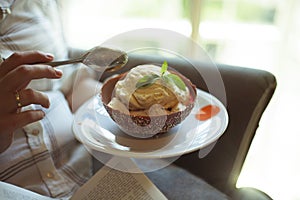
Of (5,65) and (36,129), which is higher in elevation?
(5,65)

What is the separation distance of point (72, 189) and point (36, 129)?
16cm

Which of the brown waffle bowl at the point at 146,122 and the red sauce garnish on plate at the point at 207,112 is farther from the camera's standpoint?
the red sauce garnish on plate at the point at 207,112

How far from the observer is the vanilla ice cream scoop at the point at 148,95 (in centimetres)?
65

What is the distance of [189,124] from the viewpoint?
740 millimetres

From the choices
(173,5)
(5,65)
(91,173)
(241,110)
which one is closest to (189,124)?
(241,110)

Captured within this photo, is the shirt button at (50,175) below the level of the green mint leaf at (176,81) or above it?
below

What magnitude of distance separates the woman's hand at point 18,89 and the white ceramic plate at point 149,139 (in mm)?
116

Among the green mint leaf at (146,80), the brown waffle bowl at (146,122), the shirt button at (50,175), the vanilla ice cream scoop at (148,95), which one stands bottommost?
the shirt button at (50,175)

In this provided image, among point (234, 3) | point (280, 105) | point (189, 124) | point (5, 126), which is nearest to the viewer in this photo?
point (5, 126)

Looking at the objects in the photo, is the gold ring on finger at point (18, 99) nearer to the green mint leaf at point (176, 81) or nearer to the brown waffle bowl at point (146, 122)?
the brown waffle bowl at point (146, 122)

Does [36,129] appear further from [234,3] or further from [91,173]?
[234,3]

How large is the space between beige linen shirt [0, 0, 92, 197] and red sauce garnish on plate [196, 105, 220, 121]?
0.98ft

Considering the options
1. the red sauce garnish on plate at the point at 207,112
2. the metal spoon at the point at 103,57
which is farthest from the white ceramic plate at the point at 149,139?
the metal spoon at the point at 103,57

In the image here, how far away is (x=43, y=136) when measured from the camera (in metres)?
0.76
